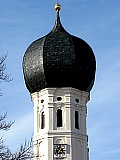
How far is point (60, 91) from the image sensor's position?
25.7 metres

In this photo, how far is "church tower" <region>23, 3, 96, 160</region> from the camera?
25.0 meters

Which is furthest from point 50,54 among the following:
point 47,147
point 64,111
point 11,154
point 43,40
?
point 11,154

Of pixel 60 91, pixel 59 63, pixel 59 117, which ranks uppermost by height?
pixel 59 63

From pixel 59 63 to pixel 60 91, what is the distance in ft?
4.90

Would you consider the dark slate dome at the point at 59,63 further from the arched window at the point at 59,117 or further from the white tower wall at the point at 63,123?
the arched window at the point at 59,117

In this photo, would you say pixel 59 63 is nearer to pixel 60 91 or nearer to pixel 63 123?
pixel 60 91

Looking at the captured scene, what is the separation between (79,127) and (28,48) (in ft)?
17.6

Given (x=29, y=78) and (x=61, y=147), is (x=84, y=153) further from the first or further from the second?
(x=29, y=78)

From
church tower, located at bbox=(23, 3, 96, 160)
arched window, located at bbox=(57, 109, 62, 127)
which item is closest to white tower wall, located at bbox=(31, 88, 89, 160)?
church tower, located at bbox=(23, 3, 96, 160)

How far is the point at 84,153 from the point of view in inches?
995

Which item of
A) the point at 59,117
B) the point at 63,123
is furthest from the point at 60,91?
the point at 63,123

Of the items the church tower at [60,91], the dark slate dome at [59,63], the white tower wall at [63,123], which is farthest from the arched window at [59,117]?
the dark slate dome at [59,63]

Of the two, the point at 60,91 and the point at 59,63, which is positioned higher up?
the point at 59,63

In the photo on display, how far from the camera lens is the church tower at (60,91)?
82.0 feet
